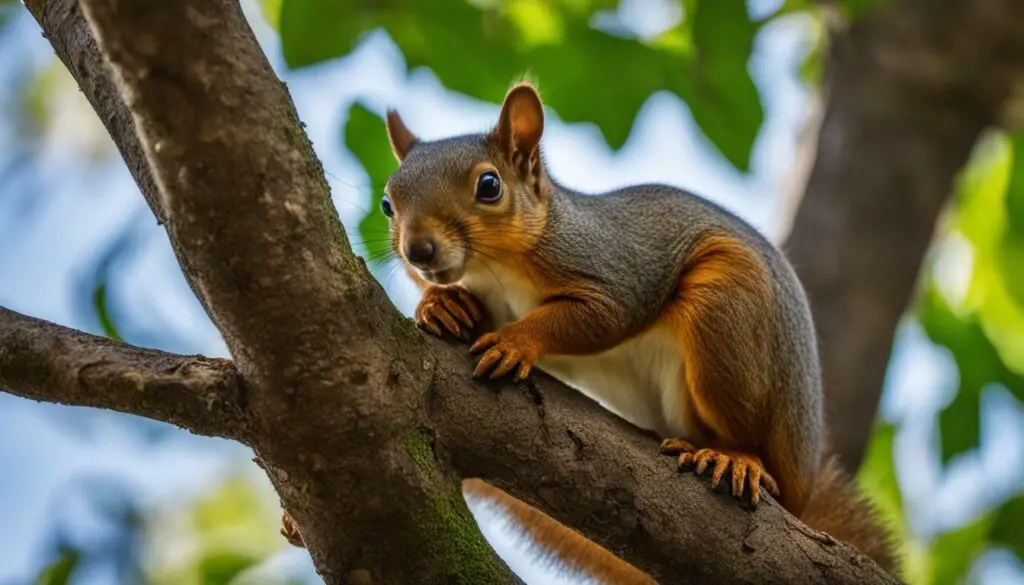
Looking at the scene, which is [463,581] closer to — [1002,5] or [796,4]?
[796,4]

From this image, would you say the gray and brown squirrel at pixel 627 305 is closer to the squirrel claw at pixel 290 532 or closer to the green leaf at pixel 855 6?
the squirrel claw at pixel 290 532

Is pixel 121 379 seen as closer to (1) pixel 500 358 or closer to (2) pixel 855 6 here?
(1) pixel 500 358

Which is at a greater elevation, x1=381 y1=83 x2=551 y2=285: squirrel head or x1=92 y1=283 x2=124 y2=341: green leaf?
x1=381 y1=83 x2=551 y2=285: squirrel head

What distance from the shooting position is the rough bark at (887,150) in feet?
14.7

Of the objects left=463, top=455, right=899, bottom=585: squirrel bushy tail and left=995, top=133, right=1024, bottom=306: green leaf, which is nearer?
left=463, top=455, right=899, bottom=585: squirrel bushy tail

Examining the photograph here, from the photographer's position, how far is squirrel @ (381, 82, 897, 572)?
2.92m

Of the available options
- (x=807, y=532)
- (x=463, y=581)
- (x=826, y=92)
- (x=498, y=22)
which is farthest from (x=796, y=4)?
(x=463, y=581)

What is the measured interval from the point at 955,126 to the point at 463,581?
3234 millimetres

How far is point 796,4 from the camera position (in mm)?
4465

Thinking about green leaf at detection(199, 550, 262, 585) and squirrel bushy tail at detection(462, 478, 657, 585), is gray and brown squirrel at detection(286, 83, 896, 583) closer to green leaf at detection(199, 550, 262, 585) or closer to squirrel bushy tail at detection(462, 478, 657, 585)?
squirrel bushy tail at detection(462, 478, 657, 585)

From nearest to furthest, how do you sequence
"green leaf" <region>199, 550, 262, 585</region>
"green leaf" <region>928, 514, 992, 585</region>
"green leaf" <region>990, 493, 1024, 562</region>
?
"green leaf" <region>199, 550, 262, 585</region>, "green leaf" <region>990, 493, 1024, 562</region>, "green leaf" <region>928, 514, 992, 585</region>

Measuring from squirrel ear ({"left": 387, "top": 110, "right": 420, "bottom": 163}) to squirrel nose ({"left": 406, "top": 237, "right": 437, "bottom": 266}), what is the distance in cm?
63

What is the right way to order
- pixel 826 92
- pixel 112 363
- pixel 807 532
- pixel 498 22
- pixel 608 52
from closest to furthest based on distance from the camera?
pixel 112 363, pixel 807 532, pixel 608 52, pixel 498 22, pixel 826 92

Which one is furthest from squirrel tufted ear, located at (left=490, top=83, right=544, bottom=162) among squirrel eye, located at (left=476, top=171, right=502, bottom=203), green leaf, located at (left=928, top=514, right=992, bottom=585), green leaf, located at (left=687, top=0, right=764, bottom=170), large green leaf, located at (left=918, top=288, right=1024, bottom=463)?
green leaf, located at (left=928, top=514, right=992, bottom=585)
